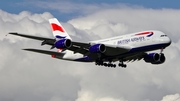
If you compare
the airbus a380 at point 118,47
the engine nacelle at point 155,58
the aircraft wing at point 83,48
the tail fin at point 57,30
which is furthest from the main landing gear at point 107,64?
the tail fin at point 57,30

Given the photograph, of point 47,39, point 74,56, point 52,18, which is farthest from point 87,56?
point 52,18

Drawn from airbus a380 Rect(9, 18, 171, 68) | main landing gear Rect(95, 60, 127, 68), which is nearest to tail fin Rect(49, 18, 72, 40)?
airbus a380 Rect(9, 18, 171, 68)

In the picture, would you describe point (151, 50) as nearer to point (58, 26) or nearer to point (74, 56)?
point (74, 56)

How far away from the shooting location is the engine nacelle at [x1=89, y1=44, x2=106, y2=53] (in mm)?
90500

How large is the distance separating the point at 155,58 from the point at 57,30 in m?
20.1

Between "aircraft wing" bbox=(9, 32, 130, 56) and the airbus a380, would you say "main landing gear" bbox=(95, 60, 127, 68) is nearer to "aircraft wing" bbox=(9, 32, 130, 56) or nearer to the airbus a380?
the airbus a380

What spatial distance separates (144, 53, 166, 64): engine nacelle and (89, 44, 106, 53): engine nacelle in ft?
32.9

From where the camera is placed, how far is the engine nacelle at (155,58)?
9738 centimetres

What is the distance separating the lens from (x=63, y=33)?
106812 millimetres

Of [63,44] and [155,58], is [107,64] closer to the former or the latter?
[155,58]

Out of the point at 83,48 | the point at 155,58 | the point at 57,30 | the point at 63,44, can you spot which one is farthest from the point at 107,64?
the point at 57,30

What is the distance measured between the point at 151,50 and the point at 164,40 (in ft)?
8.10

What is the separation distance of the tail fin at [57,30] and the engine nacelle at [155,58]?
15.4 meters

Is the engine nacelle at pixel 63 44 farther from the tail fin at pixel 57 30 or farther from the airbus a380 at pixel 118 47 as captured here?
the tail fin at pixel 57 30
